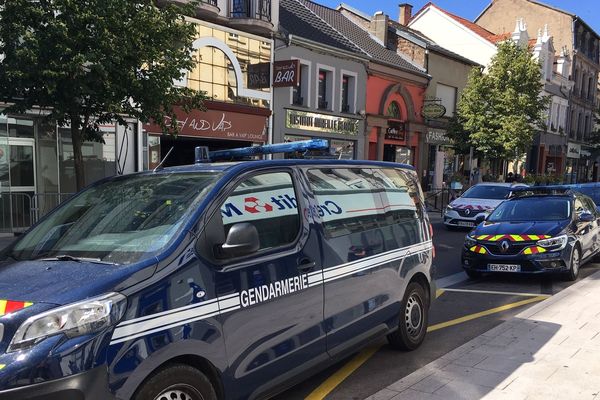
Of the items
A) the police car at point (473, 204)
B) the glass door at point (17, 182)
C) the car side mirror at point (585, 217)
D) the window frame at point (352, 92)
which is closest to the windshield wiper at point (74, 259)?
the car side mirror at point (585, 217)

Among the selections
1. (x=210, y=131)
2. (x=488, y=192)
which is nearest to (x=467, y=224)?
(x=488, y=192)

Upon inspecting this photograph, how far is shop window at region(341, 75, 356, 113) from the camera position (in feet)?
76.1

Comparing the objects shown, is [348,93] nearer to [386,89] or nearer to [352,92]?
[352,92]

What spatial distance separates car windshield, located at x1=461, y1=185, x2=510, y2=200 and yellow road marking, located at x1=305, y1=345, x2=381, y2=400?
39.2 ft

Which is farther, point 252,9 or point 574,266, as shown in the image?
point 252,9

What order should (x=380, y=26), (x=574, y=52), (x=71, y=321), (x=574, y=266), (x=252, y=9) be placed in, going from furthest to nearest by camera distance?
(x=574, y=52) < (x=380, y=26) < (x=252, y=9) < (x=574, y=266) < (x=71, y=321)

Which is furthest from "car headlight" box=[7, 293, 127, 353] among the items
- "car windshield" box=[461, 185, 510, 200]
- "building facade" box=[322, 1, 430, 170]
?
"building facade" box=[322, 1, 430, 170]

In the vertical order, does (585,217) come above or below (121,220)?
below

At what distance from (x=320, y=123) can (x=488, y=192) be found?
8079 mm

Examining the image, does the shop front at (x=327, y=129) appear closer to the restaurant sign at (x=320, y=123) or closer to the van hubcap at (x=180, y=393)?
the restaurant sign at (x=320, y=123)

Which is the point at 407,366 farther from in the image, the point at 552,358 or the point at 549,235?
the point at 549,235

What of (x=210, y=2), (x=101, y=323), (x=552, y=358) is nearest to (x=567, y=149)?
(x=210, y=2)

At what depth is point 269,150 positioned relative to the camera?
Result: 15.7ft

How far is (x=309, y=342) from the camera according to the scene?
361cm
